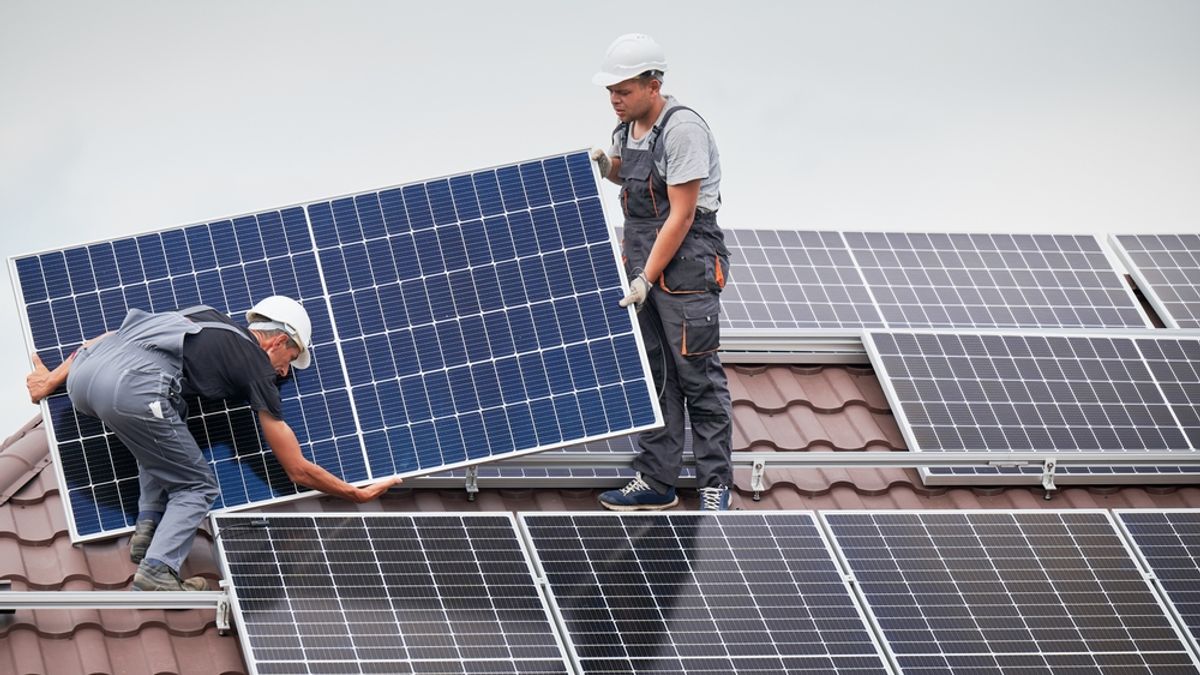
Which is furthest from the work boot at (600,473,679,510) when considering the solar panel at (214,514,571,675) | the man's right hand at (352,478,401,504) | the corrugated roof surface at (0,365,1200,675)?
the man's right hand at (352,478,401,504)

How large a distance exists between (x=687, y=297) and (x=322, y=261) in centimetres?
240

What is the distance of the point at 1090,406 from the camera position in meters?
14.6

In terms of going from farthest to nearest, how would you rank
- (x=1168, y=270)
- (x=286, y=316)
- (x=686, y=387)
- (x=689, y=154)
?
(x=1168, y=270) → (x=686, y=387) → (x=689, y=154) → (x=286, y=316)

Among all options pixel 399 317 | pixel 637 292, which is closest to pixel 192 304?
pixel 399 317

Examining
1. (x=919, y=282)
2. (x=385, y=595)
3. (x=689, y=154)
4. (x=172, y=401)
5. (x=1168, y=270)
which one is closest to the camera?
(x=385, y=595)

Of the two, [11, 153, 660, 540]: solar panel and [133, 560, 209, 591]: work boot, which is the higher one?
[11, 153, 660, 540]: solar panel

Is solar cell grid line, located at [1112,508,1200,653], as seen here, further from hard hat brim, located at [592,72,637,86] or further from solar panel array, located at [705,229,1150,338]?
hard hat brim, located at [592,72,637,86]

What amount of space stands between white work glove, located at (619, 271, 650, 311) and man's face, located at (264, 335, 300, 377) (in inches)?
84.4

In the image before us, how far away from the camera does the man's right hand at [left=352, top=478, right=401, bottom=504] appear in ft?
40.1

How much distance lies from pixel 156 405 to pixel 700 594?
11.4ft

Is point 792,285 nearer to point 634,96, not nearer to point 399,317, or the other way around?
point 634,96

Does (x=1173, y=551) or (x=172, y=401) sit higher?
(x=172, y=401)

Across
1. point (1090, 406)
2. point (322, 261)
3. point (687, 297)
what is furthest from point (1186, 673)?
point (322, 261)

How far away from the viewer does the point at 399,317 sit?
41.8ft
